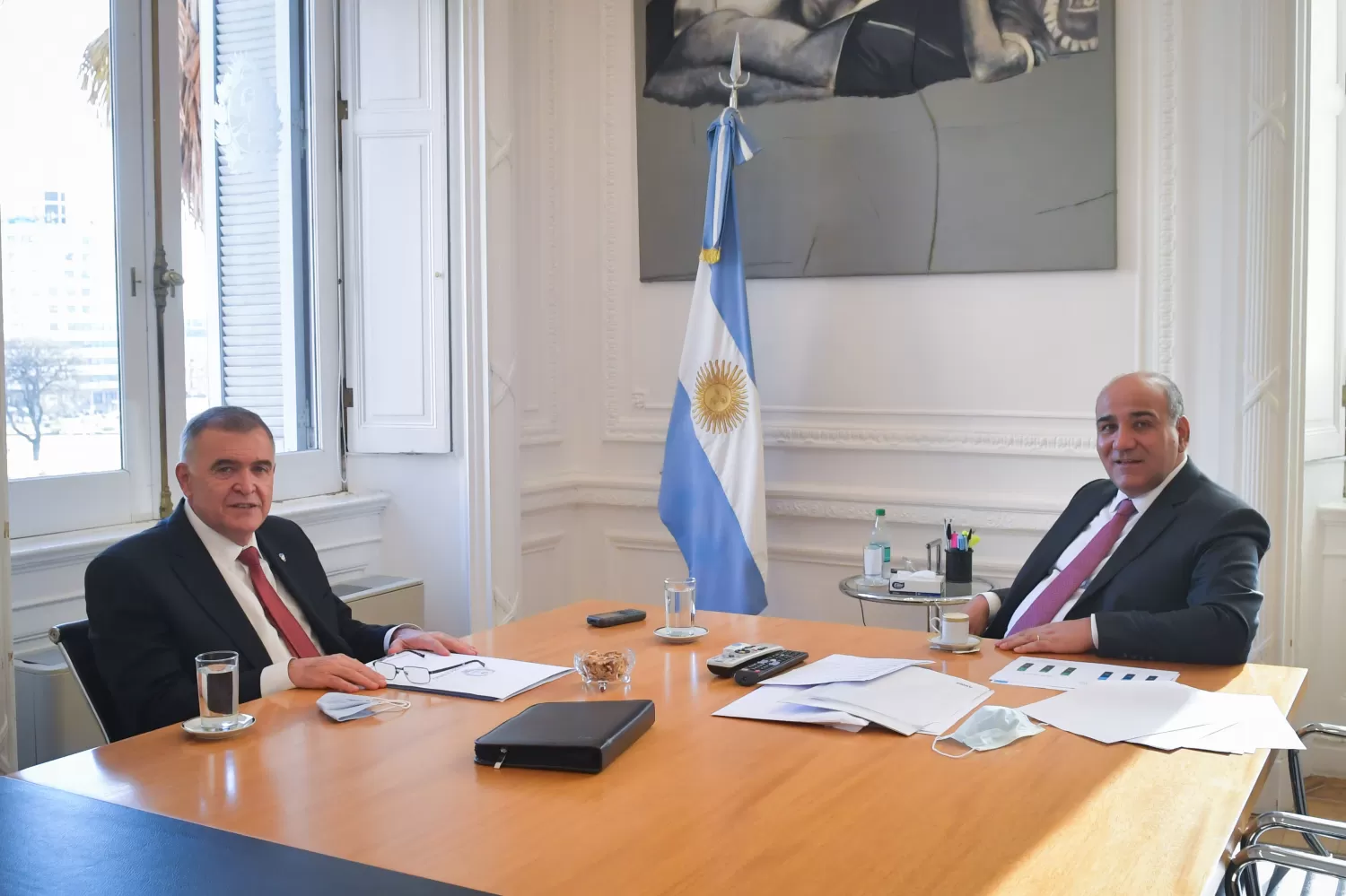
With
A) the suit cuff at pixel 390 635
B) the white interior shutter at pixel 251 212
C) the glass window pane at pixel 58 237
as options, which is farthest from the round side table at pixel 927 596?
the glass window pane at pixel 58 237

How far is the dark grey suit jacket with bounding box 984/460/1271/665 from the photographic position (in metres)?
2.44

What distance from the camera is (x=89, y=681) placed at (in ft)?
7.54

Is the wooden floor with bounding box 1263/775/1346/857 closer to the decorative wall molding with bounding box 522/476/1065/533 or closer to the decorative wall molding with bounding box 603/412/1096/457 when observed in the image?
the decorative wall molding with bounding box 522/476/1065/533

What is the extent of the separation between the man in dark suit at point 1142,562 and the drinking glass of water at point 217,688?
1.54m

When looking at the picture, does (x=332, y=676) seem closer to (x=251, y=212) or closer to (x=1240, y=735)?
(x=1240, y=735)

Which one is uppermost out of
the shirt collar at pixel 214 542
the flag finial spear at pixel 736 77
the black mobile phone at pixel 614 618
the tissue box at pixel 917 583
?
the flag finial spear at pixel 736 77

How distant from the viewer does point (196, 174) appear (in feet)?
13.3

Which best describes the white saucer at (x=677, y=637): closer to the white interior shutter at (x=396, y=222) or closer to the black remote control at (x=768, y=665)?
the black remote control at (x=768, y=665)

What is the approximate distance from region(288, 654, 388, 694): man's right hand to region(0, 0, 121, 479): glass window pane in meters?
1.63

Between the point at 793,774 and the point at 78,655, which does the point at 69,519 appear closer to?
the point at 78,655

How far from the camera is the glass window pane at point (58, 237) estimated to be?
11.3ft

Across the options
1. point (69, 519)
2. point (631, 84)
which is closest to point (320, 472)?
point (69, 519)

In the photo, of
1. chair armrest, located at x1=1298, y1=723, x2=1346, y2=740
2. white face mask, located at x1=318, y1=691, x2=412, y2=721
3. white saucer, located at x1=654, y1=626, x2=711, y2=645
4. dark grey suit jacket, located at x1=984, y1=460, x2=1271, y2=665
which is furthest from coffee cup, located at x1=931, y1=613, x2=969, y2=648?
white face mask, located at x1=318, y1=691, x2=412, y2=721

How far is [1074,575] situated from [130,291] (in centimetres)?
285
